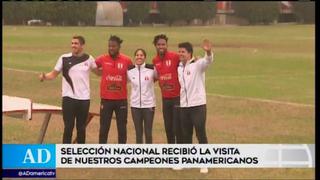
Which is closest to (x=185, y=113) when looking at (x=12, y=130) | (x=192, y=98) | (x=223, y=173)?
(x=192, y=98)

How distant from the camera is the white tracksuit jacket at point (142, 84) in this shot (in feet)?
19.7

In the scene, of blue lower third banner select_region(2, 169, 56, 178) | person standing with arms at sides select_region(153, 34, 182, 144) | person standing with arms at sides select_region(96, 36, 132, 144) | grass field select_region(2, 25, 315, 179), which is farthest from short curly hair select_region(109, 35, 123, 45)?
blue lower third banner select_region(2, 169, 56, 178)

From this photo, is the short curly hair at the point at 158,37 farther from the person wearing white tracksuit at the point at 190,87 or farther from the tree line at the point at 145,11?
the tree line at the point at 145,11

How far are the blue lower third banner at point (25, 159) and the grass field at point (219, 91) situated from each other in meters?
1.37

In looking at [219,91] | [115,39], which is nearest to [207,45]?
[115,39]

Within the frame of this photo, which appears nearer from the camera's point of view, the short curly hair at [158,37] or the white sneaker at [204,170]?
the short curly hair at [158,37]

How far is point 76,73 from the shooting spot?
593 centimetres

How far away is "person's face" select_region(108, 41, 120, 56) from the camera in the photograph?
6.04 metres

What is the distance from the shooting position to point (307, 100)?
14.1 meters

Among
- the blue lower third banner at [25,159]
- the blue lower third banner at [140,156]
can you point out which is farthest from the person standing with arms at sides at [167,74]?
the blue lower third banner at [25,159]

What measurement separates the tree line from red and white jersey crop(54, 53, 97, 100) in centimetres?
37

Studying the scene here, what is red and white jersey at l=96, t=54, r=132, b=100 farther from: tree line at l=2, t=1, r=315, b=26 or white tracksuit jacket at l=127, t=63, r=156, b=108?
tree line at l=2, t=1, r=315, b=26

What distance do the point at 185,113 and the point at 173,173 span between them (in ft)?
3.23

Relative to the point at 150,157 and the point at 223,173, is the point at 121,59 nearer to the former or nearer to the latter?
the point at 150,157
